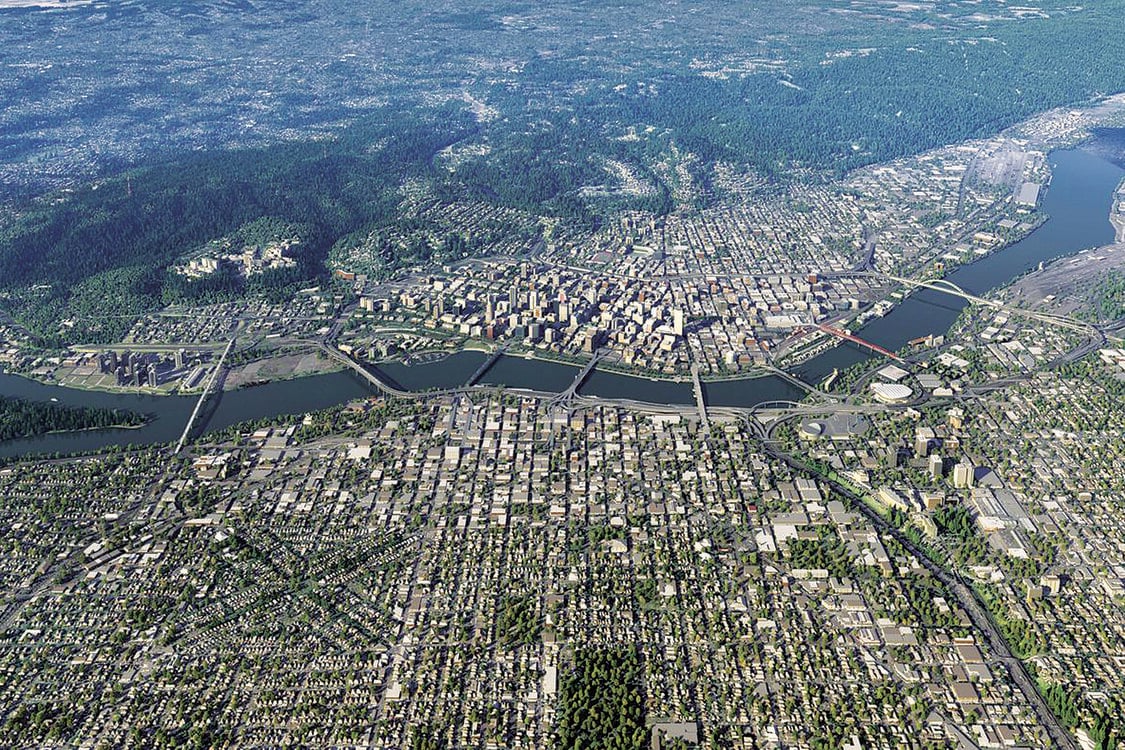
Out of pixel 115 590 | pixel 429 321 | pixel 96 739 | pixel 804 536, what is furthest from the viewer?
pixel 429 321

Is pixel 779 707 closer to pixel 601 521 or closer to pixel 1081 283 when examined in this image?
pixel 601 521

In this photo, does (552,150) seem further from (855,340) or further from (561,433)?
(561,433)

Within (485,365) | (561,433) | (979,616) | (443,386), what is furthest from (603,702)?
(485,365)

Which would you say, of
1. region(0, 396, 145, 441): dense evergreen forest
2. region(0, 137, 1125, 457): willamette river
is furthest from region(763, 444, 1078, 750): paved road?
region(0, 396, 145, 441): dense evergreen forest

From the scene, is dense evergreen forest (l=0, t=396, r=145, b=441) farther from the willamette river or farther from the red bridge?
the red bridge

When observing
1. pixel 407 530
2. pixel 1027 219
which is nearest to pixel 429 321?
pixel 407 530
